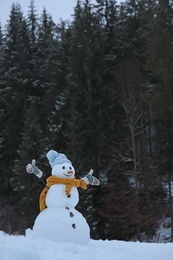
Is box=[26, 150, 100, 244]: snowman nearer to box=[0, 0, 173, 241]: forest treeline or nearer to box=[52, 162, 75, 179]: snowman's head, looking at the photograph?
box=[52, 162, 75, 179]: snowman's head

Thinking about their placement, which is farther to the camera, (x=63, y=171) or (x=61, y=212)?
(x=63, y=171)

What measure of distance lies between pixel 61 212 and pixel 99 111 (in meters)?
17.3

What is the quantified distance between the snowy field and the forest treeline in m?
9.20

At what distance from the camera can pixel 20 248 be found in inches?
193

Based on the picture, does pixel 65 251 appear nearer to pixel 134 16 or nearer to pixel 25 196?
pixel 25 196

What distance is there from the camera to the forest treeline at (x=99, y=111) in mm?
22250

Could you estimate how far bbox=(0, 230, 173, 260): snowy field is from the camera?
191 inches

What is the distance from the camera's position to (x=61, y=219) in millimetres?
8680

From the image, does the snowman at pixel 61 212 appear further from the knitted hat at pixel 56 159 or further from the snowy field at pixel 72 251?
the snowy field at pixel 72 251

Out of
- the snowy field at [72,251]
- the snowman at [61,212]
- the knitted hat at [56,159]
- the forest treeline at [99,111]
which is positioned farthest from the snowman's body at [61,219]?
the forest treeline at [99,111]

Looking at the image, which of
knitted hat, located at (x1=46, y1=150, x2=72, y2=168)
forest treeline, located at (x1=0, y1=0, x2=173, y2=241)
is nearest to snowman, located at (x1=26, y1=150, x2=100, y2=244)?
knitted hat, located at (x1=46, y1=150, x2=72, y2=168)

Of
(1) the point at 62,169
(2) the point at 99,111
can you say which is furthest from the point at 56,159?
(2) the point at 99,111

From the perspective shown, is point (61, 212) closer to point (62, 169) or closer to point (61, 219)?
point (61, 219)

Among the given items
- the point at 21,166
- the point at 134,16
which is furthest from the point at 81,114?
the point at 134,16
